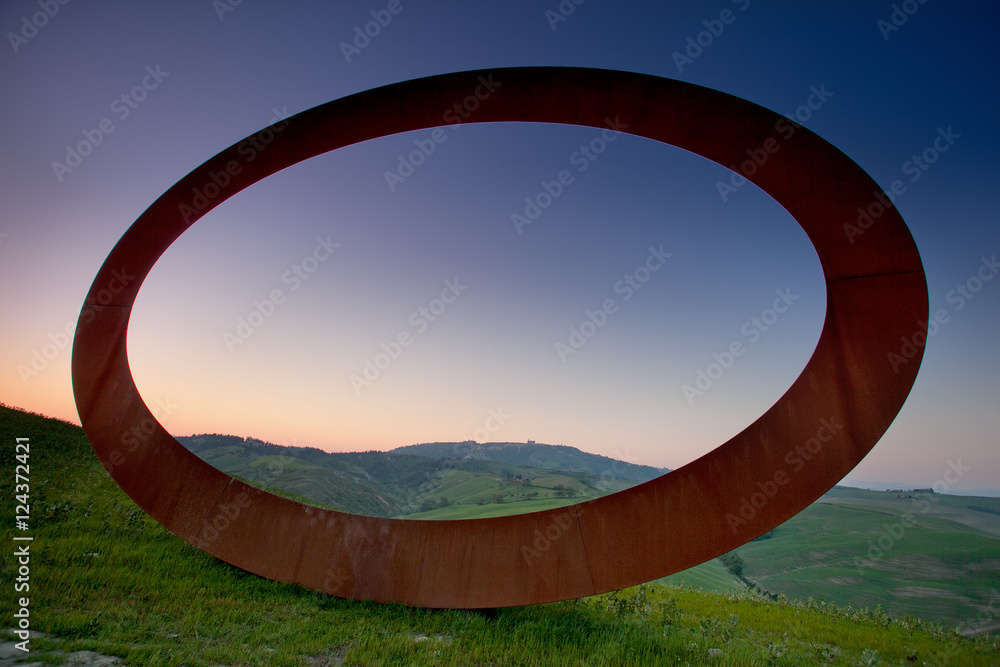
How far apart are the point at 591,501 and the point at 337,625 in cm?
447

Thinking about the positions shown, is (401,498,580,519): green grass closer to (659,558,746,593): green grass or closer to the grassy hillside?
(659,558,746,593): green grass

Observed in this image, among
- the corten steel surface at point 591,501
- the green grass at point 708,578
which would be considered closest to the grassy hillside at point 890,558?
the green grass at point 708,578

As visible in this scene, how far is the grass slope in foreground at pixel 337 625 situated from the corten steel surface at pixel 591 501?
0.67 metres

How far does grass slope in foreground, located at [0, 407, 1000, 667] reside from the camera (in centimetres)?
600

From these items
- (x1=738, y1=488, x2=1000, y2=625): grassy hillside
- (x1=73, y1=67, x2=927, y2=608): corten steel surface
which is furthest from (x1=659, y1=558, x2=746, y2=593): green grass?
(x1=73, y1=67, x2=927, y2=608): corten steel surface

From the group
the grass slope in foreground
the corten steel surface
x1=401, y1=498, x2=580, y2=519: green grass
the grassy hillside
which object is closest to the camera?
the grass slope in foreground

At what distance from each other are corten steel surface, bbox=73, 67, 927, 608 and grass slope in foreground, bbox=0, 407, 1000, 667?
67 centimetres

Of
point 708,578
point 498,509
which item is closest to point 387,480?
point 498,509

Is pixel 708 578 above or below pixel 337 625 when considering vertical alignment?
below

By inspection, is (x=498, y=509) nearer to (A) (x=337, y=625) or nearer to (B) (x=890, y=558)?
(B) (x=890, y=558)

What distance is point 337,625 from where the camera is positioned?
7273 millimetres

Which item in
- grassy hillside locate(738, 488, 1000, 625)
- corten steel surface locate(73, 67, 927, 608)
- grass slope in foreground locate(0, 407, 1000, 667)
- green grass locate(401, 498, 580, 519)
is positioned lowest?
green grass locate(401, 498, 580, 519)

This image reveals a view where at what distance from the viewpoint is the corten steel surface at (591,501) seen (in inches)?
281

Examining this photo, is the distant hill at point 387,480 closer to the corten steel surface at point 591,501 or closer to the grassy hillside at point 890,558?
the grassy hillside at point 890,558
